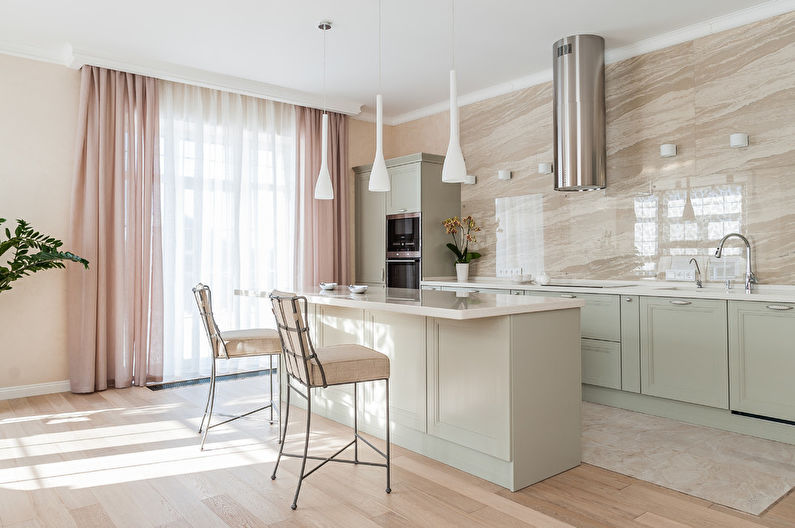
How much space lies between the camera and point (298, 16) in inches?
155

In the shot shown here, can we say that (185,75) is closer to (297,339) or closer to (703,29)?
(297,339)

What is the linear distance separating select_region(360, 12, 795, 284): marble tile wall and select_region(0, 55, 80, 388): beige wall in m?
3.99

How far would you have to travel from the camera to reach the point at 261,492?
257 cm

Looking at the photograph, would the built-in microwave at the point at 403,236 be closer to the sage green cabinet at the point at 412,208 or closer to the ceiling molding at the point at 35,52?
the sage green cabinet at the point at 412,208

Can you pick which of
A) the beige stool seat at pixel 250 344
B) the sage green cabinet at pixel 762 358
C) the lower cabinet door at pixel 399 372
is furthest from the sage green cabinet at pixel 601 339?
the beige stool seat at pixel 250 344

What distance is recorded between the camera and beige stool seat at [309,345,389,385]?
2525mm

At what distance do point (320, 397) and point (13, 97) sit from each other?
343 centimetres

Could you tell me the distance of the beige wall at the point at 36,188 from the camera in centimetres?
437

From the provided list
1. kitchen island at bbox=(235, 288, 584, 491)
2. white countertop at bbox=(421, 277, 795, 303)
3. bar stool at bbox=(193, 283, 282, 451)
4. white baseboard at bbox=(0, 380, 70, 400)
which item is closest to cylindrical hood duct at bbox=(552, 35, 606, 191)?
white countertop at bbox=(421, 277, 795, 303)

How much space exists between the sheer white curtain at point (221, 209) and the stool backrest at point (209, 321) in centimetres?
186

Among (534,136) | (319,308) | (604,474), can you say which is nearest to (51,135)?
(319,308)

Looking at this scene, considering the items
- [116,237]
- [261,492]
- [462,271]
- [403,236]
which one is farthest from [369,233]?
[261,492]

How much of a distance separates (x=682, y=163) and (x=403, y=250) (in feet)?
9.11

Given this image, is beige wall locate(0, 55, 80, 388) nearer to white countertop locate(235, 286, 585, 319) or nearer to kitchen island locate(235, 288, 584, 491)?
white countertop locate(235, 286, 585, 319)
